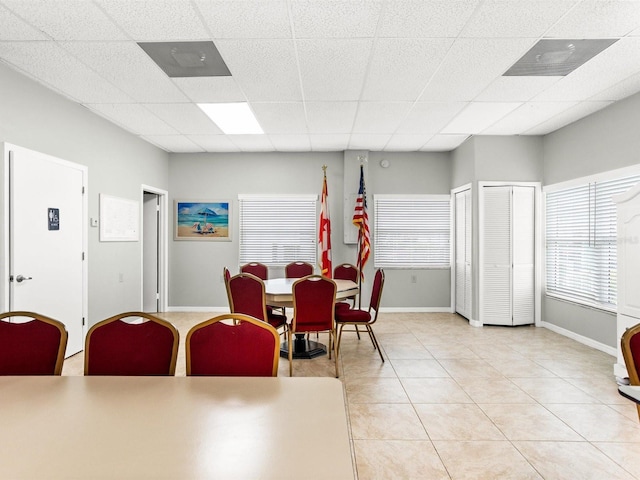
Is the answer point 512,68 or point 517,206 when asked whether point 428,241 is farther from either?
point 512,68

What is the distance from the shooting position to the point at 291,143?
6.32 meters

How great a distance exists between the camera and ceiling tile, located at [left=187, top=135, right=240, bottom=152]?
5938 millimetres

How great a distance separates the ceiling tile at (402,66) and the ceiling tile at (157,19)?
→ 4.55 feet

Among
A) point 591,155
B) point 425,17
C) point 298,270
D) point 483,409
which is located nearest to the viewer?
point 425,17

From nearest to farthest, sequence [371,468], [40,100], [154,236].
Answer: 1. [371,468]
2. [40,100]
3. [154,236]

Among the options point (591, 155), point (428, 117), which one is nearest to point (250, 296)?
point (428, 117)

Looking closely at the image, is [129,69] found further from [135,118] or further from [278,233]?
[278,233]

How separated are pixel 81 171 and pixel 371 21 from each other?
142 inches

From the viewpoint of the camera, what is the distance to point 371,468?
7.41 feet

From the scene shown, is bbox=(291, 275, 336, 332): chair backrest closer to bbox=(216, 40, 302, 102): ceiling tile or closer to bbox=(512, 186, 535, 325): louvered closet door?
bbox=(216, 40, 302, 102): ceiling tile

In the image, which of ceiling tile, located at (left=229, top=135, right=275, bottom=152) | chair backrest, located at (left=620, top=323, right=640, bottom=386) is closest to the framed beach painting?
ceiling tile, located at (left=229, top=135, right=275, bottom=152)

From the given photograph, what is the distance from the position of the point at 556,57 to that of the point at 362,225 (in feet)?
11.8

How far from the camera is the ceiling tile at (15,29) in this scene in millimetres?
2701

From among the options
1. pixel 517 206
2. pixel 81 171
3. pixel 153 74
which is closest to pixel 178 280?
pixel 81 171
